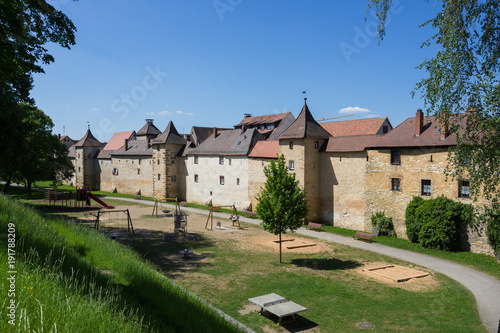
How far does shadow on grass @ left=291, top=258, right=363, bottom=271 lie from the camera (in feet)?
60.2

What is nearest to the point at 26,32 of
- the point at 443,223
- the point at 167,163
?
the point at 443,223

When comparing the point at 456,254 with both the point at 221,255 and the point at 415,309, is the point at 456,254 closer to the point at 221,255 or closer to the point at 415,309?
the point at 415,309

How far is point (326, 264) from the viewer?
62.0ft

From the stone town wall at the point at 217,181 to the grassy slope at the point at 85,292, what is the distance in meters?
26.1

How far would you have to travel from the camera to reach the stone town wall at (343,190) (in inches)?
1110

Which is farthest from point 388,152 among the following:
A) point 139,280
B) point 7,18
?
point 7,18

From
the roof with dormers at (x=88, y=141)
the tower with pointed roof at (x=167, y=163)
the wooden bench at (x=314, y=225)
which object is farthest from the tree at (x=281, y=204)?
the roof with dormers at (x=88, y=141)

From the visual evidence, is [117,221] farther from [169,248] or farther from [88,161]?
A: [88,161]

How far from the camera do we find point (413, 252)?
2197 cm

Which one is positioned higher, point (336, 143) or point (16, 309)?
point (336, 143)

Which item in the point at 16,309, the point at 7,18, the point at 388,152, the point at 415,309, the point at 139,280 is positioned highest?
the point at 7,18

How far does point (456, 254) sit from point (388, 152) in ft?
28.5

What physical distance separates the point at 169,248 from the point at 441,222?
17655 millimetres

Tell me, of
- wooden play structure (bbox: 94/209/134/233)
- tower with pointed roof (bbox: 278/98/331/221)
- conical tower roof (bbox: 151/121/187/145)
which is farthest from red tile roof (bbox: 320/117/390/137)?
wooden play structure (bbox: 94/209/134/233)
